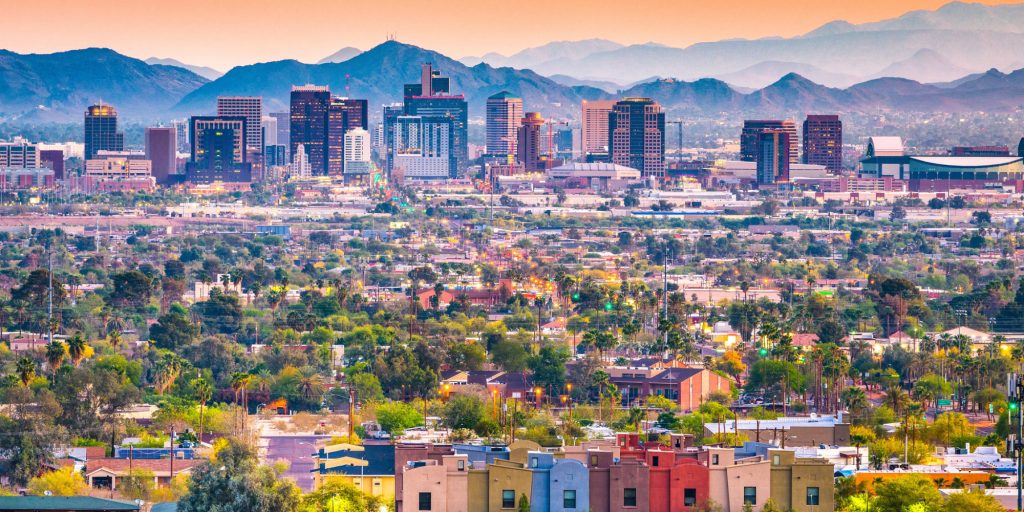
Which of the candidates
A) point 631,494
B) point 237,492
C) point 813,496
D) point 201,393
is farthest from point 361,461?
point 201,393

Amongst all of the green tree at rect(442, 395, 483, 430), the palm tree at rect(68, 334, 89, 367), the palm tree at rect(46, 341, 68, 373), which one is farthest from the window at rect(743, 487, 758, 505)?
the palm tree at rect(68, 334, 89, 367)

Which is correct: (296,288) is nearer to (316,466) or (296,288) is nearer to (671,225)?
(316,466)

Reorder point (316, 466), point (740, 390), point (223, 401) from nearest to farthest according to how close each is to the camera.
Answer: point (316, 466)
point (223, 401)
point (740, 390)

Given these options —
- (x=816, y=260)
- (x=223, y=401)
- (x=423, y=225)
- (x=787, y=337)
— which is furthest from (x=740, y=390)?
(x=423, y=225)

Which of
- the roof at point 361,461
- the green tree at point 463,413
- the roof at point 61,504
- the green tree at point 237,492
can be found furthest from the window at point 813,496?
the green tree at point 463,413

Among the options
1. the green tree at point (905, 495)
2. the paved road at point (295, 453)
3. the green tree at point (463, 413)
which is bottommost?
the paved road at point (295, 453)

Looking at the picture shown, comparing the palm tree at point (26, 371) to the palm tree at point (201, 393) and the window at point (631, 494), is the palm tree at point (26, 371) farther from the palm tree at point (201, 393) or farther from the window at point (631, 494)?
the window at point (631, 494)

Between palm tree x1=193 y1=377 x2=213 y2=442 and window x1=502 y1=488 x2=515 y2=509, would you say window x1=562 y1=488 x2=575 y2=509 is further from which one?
palm tree x1=193 y1=377 x2=213 y2=442
